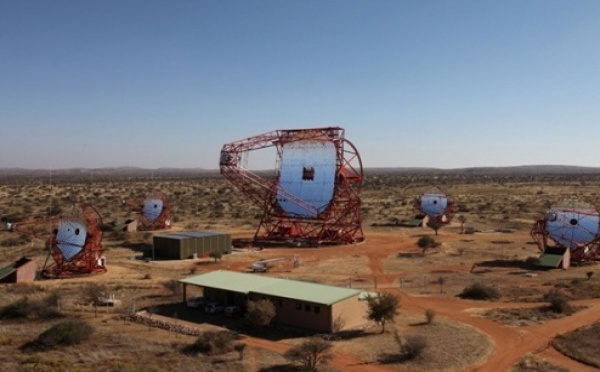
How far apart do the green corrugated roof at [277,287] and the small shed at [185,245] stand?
18.4 meters

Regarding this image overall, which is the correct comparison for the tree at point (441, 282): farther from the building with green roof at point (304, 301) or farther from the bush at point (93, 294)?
the bush at point (93, 294)

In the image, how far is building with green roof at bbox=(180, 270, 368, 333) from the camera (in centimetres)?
3309

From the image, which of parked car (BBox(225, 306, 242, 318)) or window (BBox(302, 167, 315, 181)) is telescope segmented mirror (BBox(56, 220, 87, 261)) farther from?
window (BBox(302, 167, 315, 181))

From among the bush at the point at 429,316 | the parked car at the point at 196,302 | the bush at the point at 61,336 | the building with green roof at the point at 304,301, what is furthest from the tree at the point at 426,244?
the bush at the point at 61,336

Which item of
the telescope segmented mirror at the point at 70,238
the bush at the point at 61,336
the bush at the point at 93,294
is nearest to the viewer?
the bush at the point at 61,336

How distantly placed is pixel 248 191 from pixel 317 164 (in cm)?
1011

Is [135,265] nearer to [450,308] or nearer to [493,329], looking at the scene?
[450,308]

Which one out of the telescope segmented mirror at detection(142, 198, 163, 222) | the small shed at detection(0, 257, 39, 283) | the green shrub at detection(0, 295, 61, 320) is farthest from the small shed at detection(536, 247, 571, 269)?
the telescope segmented mirror at detection(142, 198, 163, 222)

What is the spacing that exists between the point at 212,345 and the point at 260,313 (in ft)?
13.6

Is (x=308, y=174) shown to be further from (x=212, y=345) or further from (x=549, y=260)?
(x=212, y=345)

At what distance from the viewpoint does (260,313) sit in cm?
3284

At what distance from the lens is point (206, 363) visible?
1096 inches

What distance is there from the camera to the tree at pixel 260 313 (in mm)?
32875

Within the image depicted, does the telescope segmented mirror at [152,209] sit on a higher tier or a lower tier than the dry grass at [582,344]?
higher
